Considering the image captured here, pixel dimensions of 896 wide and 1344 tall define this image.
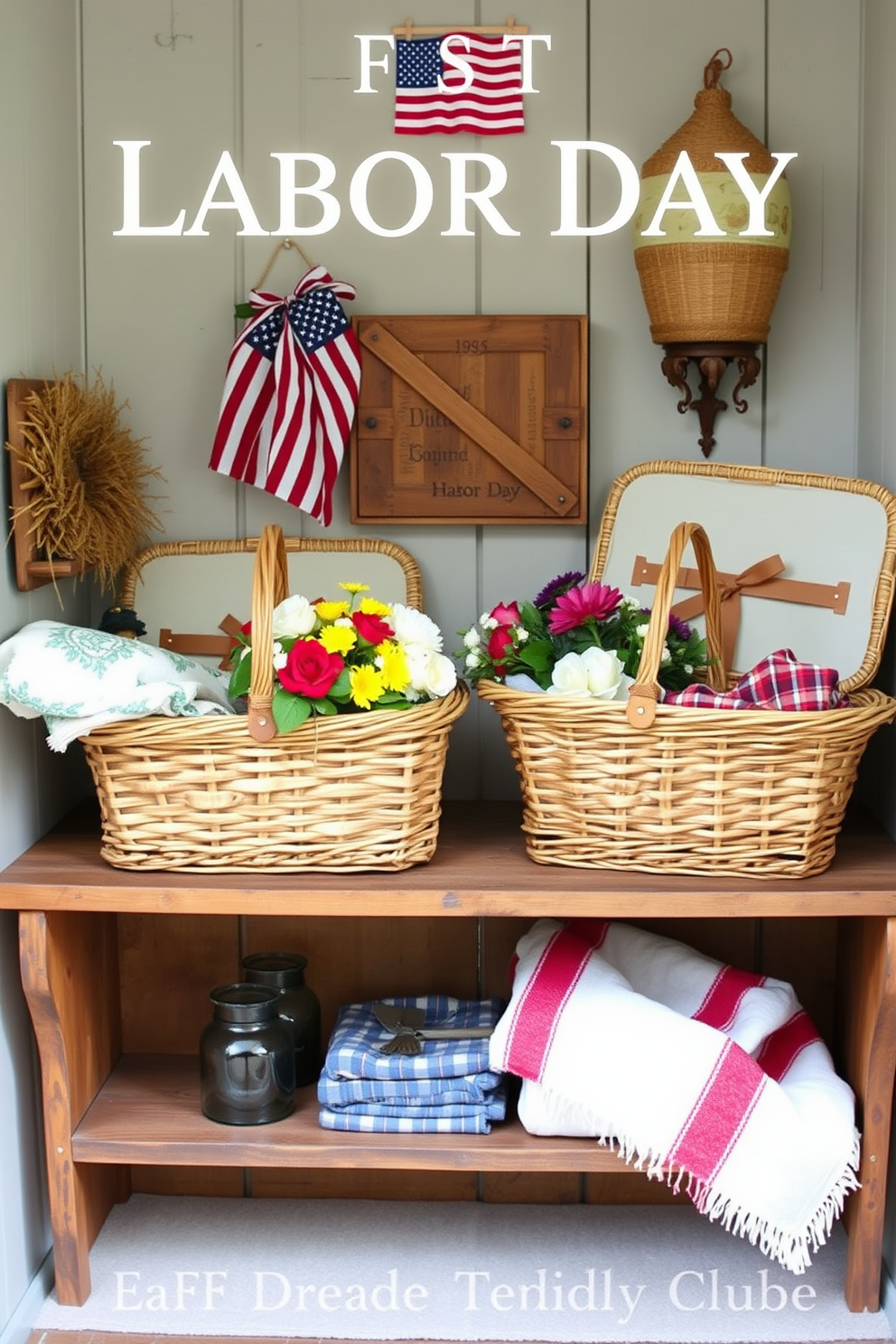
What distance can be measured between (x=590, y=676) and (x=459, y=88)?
3.33 feet

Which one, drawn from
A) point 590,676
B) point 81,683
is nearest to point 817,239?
point 590,676

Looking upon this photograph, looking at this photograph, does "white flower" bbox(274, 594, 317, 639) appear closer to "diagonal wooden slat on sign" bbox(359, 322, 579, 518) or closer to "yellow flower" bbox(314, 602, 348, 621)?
"yellow flower" bbox(314, 602, 348, 621)

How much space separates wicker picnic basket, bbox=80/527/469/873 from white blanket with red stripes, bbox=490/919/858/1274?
29cm

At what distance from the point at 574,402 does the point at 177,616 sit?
0.72 meters

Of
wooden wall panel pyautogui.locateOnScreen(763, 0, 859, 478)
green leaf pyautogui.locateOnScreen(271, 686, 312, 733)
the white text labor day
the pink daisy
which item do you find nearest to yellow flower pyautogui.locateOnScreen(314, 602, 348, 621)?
green leaf pyautogui.locateOnScreen(271, 686, 312, 733)

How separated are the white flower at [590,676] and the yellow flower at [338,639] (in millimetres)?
271

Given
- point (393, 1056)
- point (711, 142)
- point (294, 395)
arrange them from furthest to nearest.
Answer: point (294, 395)
point (711, 142)
point (393, 1056)

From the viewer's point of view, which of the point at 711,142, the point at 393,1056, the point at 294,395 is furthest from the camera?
the point at 294,395

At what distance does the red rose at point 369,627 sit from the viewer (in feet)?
6.27

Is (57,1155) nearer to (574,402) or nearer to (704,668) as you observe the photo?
(704,668)

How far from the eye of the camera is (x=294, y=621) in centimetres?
192

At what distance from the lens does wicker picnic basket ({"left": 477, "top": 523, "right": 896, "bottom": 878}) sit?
1886mm

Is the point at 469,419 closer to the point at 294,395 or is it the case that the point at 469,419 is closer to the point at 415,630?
the point at 294,395

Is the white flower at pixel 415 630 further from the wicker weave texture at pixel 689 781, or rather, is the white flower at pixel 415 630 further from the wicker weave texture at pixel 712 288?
the wicker weave texture at pixel 712 288
